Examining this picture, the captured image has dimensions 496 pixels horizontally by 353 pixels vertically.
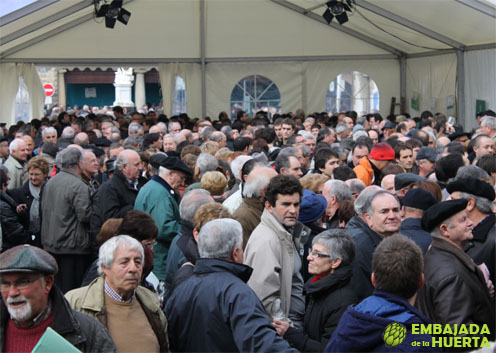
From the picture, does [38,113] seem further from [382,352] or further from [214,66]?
[382,352]

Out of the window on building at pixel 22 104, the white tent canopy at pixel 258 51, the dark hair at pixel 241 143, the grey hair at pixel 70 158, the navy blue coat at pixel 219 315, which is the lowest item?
the navy blue coat at pixel 219 315

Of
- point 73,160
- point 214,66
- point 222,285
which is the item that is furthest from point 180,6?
point 222,285

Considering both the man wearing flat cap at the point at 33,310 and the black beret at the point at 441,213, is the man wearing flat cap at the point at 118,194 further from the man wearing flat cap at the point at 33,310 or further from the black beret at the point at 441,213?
the man wearing flat cap at the point at 33,310

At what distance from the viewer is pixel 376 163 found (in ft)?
23.1

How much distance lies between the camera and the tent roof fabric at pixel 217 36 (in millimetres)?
16266

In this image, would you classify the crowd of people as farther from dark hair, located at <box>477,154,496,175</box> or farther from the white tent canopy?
the white tent canopy

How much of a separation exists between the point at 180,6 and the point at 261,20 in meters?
2.06

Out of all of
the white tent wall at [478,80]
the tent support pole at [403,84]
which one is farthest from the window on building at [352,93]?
the white tent wall at [478,80]

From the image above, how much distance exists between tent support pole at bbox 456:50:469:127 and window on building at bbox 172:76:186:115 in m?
6.83

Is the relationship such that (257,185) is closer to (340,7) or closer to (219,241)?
(219,241)

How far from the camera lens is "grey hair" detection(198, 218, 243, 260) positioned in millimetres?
3326

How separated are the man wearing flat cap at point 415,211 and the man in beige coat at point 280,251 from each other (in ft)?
2.07

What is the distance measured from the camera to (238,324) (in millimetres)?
3053

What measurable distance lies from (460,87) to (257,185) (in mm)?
11768
